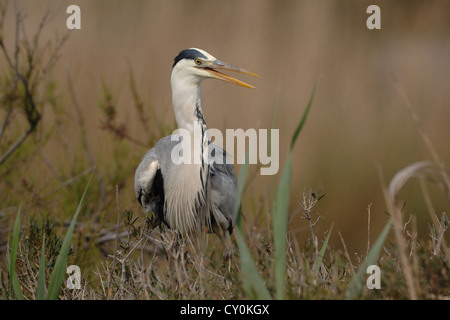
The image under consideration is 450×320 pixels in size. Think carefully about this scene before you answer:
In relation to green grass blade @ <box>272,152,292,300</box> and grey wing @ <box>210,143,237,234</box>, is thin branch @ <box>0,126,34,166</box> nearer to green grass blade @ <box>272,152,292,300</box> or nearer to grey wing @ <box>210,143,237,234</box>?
grey wing @ <box>210,143,237,234</box>

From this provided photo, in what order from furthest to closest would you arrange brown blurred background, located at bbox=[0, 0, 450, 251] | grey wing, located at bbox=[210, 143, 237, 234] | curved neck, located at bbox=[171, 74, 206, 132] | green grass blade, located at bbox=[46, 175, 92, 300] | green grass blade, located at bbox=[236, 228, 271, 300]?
brown blurred background, located at bbox=[0, 0, 450, 251]
grey wing, located at bbox=[210, 143, 237, 234]
curved neck, located at bbox=[171, 74, 206, 132]
green grass blade, located at bbox=[46, 175, 92, 300]
green grass blade, located at bbox=[236, 228, 271, 300]

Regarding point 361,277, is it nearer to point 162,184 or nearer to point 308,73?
point 162,184

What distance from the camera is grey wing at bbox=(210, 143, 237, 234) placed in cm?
322

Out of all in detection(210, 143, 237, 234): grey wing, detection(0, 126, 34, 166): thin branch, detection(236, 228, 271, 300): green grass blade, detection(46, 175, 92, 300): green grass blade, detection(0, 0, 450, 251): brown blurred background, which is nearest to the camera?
detection(236, 228, 271, 300): green grass blade

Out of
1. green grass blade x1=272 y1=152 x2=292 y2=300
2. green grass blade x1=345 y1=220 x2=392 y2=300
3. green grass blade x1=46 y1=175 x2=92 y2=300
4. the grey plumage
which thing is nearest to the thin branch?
the grey plumage

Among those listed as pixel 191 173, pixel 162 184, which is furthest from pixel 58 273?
pixel 162 184

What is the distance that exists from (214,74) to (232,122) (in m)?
1.79

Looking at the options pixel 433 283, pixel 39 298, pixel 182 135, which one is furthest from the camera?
pixel 182 135

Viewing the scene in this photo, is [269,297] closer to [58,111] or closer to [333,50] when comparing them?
[58,111]

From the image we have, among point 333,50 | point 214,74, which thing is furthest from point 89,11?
point 214,74

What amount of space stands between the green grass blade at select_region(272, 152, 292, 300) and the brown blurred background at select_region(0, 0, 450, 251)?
8.57ft

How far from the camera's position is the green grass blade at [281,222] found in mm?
1821

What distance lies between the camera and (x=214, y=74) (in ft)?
10.2

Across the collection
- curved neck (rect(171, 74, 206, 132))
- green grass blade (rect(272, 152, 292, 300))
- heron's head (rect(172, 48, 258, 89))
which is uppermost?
heron's head (rect(172, 48, 258, 89))
